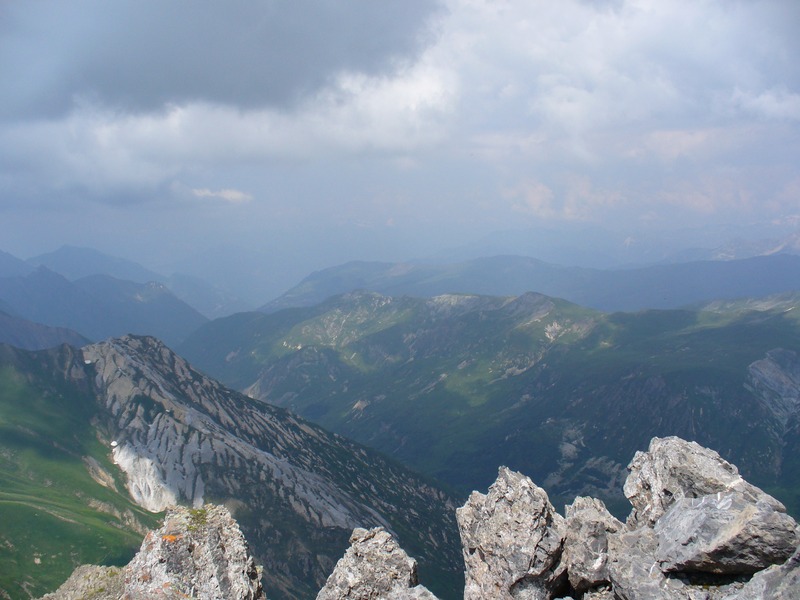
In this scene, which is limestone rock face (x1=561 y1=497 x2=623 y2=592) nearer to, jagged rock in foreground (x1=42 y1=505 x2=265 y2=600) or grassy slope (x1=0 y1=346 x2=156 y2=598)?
jagged rock in foreground (x1=42 y1=505 x2=265 y2=600)

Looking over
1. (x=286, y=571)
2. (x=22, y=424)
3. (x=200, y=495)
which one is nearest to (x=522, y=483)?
(x=286, y=571)

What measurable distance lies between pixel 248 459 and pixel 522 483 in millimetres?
175671

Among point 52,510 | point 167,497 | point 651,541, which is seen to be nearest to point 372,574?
point 651,541

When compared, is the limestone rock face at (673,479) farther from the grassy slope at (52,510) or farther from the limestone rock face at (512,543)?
the grassy slope at (52,510)

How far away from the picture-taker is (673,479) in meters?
26.3

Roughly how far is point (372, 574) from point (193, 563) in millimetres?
8993

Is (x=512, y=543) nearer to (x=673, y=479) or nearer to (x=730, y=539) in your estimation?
(x=673, y=479)

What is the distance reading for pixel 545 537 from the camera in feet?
86.6

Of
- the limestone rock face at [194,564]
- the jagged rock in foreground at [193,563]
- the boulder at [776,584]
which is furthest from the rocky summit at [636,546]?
the jagged rock in foreground at [193,563]

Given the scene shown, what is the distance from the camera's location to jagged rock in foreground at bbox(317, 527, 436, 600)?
26.3 meters

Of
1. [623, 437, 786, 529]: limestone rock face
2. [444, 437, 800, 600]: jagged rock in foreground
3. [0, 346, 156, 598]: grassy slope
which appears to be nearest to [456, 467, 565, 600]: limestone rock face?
[444, 437, 800, 600]: jagged rock in foreground

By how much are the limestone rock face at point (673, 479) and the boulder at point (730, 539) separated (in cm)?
262

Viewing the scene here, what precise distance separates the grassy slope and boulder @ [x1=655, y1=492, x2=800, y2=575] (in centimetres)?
10902

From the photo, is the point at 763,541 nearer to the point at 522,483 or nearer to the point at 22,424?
the point at 522,483
